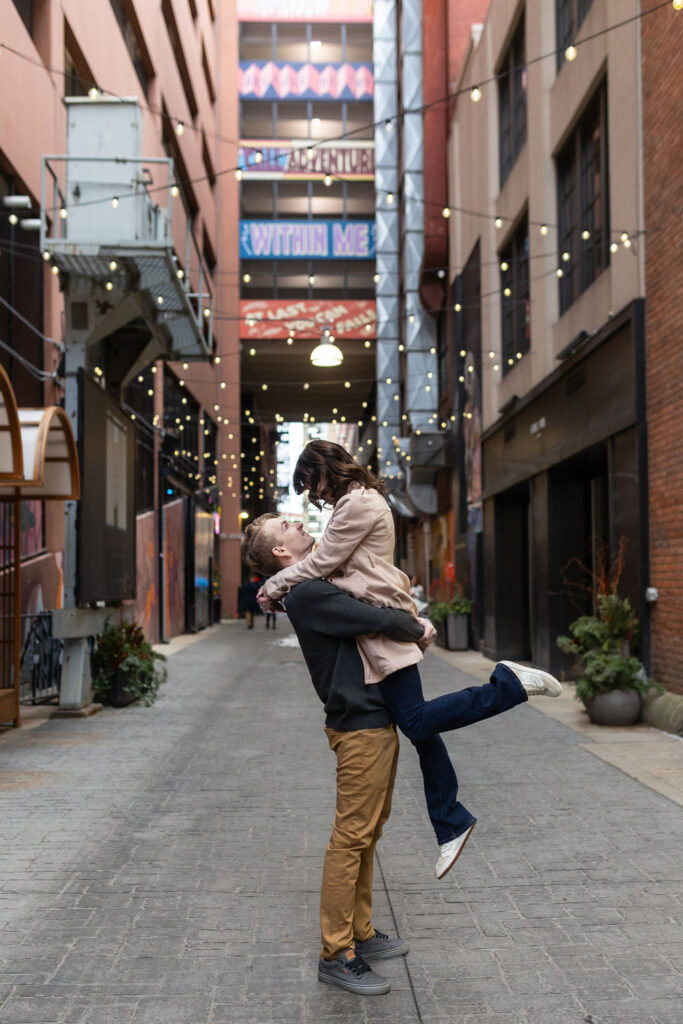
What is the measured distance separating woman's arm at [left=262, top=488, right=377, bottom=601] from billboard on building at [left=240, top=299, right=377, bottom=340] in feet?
132

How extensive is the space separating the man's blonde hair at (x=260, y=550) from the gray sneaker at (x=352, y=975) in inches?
59.3

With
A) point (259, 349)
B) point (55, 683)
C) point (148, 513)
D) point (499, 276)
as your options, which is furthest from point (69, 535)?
point (259, 349)

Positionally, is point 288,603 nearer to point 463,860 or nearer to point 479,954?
point 479,954

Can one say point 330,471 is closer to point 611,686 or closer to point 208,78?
point 611,686

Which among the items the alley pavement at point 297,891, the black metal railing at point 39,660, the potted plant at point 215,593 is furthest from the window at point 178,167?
the alley pavement at point 297,891

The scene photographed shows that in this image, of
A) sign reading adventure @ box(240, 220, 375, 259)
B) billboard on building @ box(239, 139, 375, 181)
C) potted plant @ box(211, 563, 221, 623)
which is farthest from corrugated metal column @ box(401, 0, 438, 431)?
potted plant @ box(211, 563, 221, 623)

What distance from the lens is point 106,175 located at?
47.9 ft

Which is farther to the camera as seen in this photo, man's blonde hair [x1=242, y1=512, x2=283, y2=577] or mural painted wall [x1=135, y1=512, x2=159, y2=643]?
mural painted wall [x1=135, y1=512, x2=159, y2=643]

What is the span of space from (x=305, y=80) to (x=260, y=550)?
47.3m

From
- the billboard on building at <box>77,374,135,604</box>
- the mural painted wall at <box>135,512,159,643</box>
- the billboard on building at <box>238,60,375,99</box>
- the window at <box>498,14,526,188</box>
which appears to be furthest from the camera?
the billboard on building at <box>238,60,375,99</box>

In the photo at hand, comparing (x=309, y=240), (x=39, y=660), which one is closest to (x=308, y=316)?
(x=309, y=240)

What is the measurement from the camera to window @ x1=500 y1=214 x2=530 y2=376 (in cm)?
1914

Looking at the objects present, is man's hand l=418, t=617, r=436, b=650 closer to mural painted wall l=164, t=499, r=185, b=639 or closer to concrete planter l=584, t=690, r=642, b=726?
concrete planter l=584, t=690, r=642, b=726

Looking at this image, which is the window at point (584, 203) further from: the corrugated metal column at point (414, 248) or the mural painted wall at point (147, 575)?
the corrugated metal column at point (414, 248)
